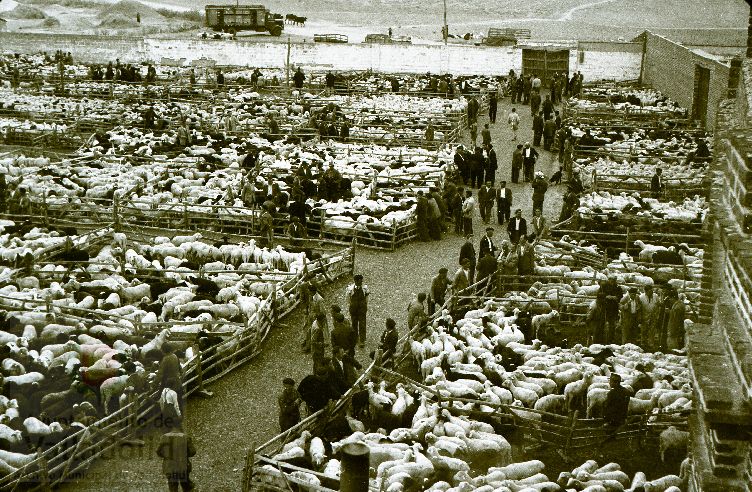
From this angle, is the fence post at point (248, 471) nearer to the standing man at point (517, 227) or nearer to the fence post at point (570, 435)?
the fence post at point (570, 435)

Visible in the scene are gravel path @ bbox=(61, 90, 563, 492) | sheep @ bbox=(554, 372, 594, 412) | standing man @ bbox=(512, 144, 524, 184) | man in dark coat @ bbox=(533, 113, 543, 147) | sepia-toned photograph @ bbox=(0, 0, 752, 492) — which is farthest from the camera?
man in dark coat @ bbox=(533, 113, 543, 147)

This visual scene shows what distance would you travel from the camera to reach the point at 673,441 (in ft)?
41.8

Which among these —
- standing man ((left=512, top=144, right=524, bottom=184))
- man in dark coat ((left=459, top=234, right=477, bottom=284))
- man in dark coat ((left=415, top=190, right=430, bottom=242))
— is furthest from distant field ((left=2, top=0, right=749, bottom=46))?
man in dark coat ((left=459, top=234, right=477, bottom=284))

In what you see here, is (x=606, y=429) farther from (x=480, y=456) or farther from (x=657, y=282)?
(x=657, y=282)

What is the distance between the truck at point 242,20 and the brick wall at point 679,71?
27.3 m

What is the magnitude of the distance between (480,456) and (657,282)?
332 inches

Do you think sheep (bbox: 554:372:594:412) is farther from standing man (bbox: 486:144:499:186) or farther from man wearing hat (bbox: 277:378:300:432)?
standing man (bbox: 486:144:499:186)

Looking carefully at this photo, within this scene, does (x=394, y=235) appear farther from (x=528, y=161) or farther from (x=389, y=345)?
(x=528, y=161)

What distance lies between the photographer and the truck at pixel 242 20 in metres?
66.4

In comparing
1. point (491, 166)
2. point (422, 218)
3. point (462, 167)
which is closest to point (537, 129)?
point (462, 167)

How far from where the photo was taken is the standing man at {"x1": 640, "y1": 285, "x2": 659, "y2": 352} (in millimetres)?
17453

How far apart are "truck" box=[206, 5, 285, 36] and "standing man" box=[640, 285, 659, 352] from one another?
2084 inches

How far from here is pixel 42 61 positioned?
56500 millimetres

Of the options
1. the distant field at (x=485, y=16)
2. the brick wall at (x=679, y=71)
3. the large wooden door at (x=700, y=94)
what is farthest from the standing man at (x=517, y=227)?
the distant field at (x=485, y=16)
